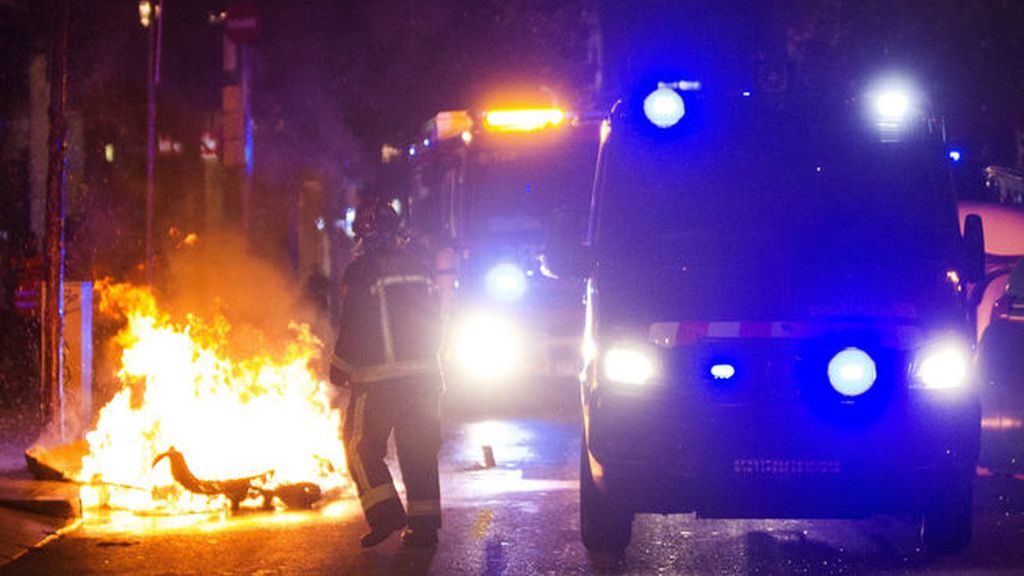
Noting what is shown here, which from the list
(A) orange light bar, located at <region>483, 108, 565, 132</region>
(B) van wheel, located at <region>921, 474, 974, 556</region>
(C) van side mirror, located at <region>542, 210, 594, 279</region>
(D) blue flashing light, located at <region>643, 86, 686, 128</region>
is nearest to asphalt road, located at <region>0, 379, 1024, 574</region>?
(B) van wheel, located at <region>921, 474, 974, 556</region>

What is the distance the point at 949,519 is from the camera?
7738 millimetres

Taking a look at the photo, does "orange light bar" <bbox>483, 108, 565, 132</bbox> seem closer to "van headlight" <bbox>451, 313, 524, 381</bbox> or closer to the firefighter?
"van headlight" <bbox>451, 313, 524, 381</bbox>

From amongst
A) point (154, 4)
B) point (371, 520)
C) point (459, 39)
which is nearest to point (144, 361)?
point (371, 520)

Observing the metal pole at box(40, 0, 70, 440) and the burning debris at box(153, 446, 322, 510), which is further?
the metal pole at box(40, 0, 70, 440)

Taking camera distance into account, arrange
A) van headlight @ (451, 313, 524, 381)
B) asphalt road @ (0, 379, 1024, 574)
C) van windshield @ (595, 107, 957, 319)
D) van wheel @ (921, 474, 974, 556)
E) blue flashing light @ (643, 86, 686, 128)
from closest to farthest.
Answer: van wheel @ (921, 474, 974, 556)
asphalt road @ (0, 379, 1024, 574)
van windshield @ (595, 107, 957, 319)
blue flashing light @ (643, 86, 686, 128)
van headlight @ (451, 313, 524, 381)

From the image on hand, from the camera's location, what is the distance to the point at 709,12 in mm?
32656

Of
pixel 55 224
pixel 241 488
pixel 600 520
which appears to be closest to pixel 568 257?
pixel 600 520

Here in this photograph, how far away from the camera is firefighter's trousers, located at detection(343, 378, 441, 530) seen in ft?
28.4

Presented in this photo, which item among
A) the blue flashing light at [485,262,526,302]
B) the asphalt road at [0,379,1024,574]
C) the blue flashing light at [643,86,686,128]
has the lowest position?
the asphalt road at [0,379,1024,574]

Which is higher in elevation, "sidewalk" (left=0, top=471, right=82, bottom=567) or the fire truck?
the fire truck

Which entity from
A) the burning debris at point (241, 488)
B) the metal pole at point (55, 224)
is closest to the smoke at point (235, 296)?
the metal pole at point (55, 224)

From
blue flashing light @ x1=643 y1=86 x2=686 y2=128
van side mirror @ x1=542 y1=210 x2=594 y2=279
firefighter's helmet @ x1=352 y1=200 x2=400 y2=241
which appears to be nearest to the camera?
van side mirror @ x1=542 y1=210 x2=594 y2=279

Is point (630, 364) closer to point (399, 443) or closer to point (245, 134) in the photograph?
point (399, 443)

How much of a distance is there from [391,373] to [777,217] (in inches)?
91.5
